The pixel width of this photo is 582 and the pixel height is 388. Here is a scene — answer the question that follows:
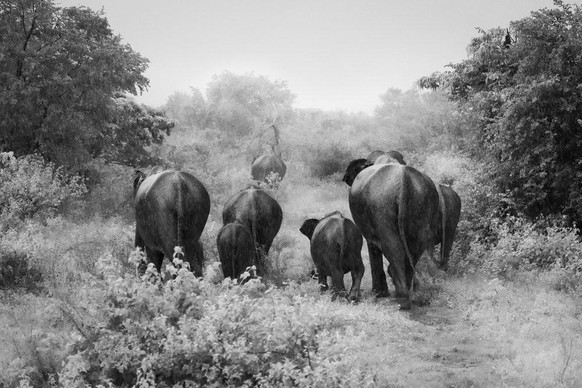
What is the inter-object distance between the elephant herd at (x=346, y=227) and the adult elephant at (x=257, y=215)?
1.36m

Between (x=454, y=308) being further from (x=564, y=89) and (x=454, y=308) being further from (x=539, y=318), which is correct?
(x=564, y=89)

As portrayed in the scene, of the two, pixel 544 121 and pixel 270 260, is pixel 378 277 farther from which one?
pixel 544 121

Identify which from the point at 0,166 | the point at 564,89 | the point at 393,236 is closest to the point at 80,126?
the point at 0,166

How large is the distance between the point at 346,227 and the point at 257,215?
211 cm

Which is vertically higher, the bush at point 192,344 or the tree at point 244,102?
the tree at point 244,102

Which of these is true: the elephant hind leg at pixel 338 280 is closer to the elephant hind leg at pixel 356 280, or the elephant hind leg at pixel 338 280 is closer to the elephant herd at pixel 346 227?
the elephant herd at pixel 346 227

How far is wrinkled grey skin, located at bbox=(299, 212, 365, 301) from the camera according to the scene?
30.0ft

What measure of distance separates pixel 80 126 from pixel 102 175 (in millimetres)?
2965

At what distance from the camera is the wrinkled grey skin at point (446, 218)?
34.0ft

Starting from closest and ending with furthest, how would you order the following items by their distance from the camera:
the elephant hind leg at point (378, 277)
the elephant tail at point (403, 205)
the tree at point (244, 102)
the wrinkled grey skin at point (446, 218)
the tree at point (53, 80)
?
the elephant tail at point (403, 205), the elephant hind leg at point (378, 277), the wrinkled grey skin at point (446, 218), the tree at point (53, 80), the tree at point (244, 102)

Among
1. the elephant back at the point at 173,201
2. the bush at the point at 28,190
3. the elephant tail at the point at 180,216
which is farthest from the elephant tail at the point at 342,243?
the bush at the point at 28,190

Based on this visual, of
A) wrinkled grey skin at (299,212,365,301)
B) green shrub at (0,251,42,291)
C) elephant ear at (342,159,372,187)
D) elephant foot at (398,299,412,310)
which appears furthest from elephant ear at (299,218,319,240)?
green shrub at (0,251,42,291)

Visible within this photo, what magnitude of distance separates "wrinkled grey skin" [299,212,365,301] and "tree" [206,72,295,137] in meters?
34.3

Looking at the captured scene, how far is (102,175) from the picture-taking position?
17969 millimetres
